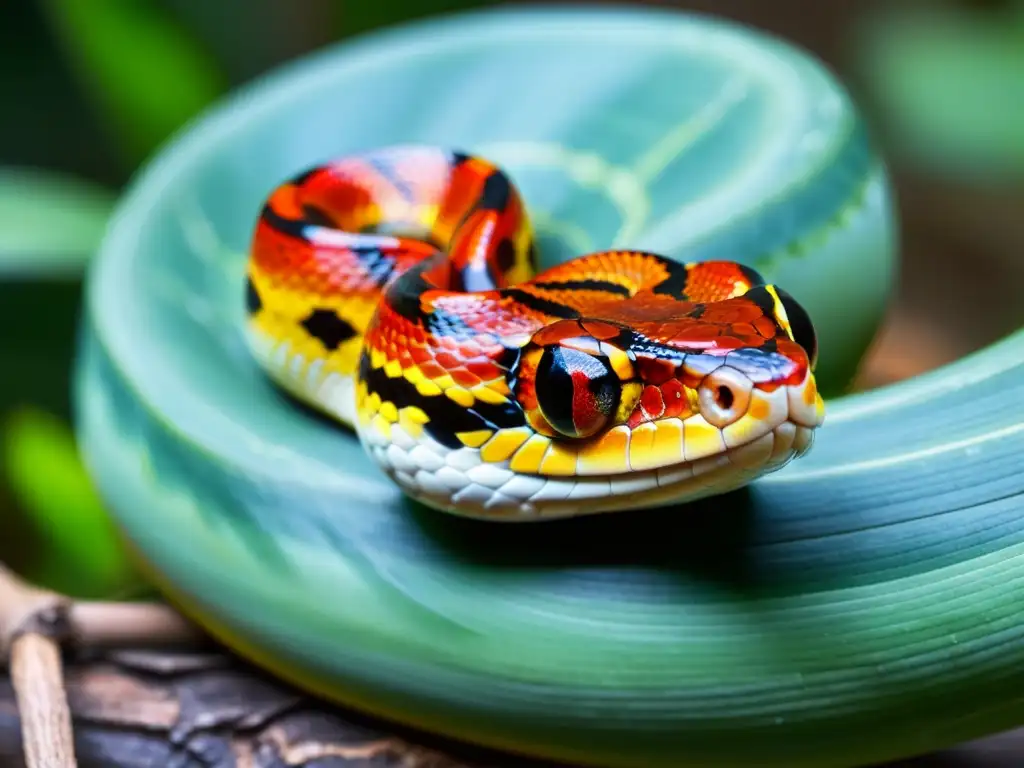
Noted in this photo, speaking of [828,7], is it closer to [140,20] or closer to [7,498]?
[140,20]

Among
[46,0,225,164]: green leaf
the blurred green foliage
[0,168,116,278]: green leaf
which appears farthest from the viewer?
the blurred green foliage

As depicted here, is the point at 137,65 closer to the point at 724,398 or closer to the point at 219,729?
the point at 219,729

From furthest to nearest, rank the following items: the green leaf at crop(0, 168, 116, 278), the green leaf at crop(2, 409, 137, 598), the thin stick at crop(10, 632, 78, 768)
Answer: the green leaf at crop(2, 409, 137, 598) → the green leaf at crop(0, 168, 116, 278) → the thin stick at crop(10, 632, 78, 768)

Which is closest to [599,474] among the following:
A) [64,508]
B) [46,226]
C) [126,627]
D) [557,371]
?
[557,371]

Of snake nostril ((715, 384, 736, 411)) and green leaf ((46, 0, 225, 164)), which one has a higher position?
green leaf ((46, 0, 225, 164))

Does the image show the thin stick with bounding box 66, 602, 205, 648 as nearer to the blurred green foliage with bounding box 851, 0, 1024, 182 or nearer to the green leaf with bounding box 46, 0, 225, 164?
the green leaf with bounding box 46, 0, 225, 164

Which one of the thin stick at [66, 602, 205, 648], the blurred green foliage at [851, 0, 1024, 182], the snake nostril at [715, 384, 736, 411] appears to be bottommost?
the blurred green foliage at [851, 0, 1024, 182]

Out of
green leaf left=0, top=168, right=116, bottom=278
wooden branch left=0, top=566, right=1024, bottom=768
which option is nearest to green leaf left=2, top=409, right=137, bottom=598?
green leaf left=0, top=168, right=116, bottom=278
